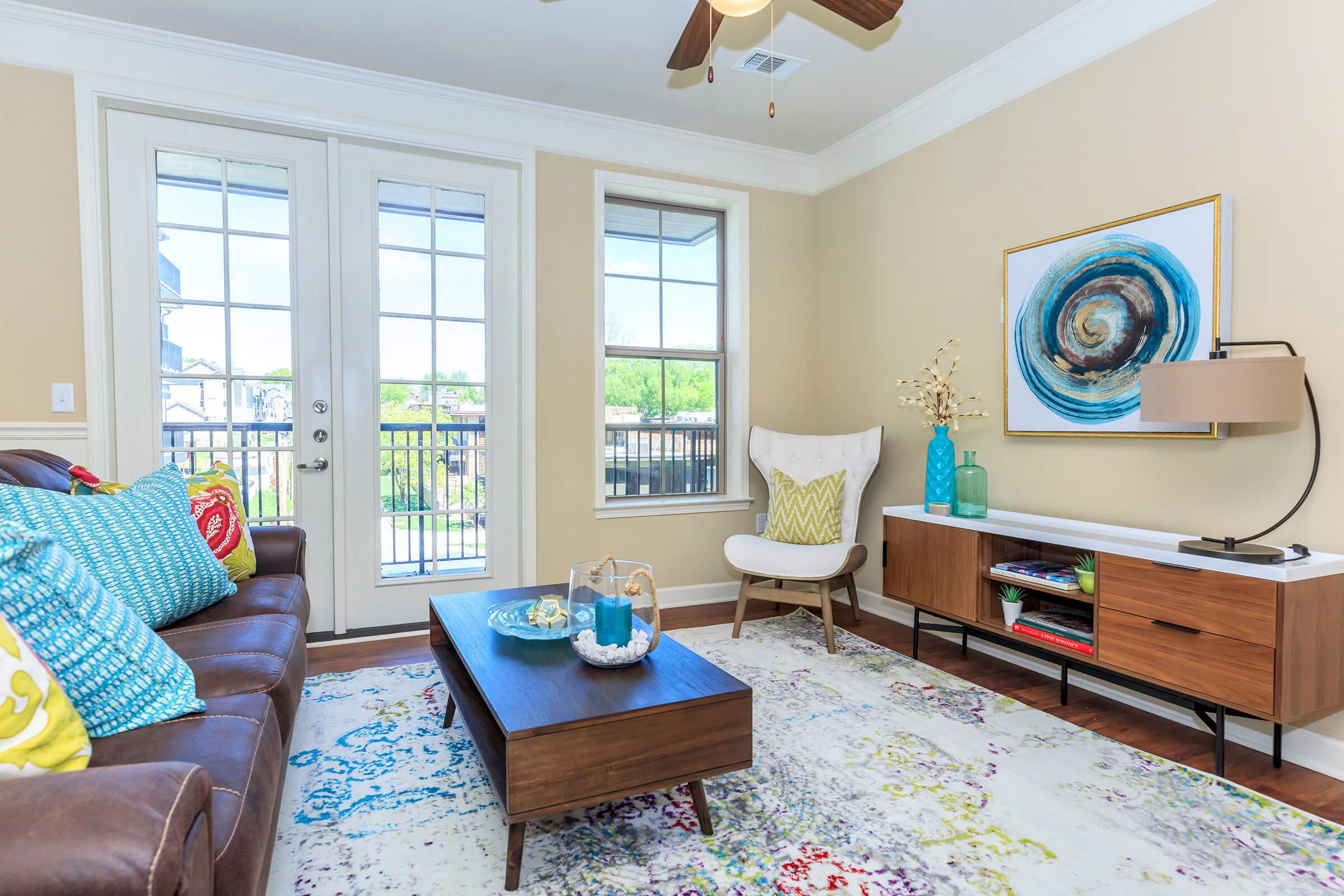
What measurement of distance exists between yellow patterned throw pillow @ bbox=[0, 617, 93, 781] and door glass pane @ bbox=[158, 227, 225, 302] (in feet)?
8.43

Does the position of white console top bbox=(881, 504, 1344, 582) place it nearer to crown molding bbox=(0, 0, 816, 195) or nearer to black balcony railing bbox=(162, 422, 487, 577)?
black balcony railing bbox=(162, 422, 487, 577)

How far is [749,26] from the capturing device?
112 inches

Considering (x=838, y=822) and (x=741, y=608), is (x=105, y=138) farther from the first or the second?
(x=838, y=822)

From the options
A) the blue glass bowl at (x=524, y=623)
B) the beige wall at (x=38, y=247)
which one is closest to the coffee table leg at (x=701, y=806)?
the blue glass bowl at (x=524, y=623)

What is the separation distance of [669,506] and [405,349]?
163 centimetres

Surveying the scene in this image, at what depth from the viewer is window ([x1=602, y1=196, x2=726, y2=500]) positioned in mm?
3926

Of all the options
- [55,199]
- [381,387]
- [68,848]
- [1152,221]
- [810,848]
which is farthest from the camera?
[381,387]

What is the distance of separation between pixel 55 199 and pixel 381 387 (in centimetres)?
140

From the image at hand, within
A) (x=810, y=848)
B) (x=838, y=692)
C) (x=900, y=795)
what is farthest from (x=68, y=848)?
(x=838, y=692)

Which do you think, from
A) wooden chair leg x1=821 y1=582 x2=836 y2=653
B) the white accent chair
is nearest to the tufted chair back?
the white accent chair

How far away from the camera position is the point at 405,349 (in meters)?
3.43

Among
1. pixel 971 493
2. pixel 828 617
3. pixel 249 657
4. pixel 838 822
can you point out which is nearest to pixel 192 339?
pixel 249 657

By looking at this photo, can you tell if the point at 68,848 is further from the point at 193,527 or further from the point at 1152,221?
the point at 1152,221

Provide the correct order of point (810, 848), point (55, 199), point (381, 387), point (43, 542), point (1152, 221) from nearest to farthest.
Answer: point (43, 542), point (810, 848), point (1152, 221), point (55, 199), point (381, 387)
